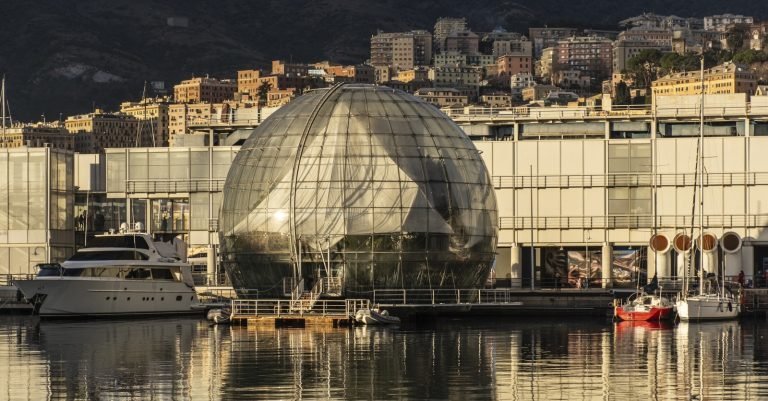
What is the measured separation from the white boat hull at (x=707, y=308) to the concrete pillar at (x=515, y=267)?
15702 millimetres

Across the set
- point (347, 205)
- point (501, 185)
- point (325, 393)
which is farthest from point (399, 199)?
point (325, 393)

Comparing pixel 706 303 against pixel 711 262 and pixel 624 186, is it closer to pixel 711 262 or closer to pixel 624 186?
pixel 711 262

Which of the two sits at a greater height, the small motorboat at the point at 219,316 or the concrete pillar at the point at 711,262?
the concrete pillar at the point at 711,262

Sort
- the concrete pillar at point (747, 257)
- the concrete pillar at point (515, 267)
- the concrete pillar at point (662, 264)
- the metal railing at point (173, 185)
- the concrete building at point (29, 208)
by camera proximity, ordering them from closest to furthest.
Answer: the concrete pillar at point (662, 264)
the concrete pillar at point (515, 267)
the concrete pillar at point (747, 257)
the concrete building at point (29, 208)
the metal railing at point (173, 185)

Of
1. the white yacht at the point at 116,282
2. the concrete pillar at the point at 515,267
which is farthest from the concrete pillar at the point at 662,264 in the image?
the white yacht at the point at 116,282

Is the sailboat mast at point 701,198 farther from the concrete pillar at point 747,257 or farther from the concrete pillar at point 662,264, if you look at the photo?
the concrete pillar at point 747,257

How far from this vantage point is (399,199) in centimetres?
7706

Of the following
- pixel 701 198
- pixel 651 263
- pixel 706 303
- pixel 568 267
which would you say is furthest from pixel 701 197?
pixel 568 267

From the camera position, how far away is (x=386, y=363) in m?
52.3

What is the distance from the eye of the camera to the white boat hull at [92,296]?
277ft

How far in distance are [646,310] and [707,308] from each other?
278 cm

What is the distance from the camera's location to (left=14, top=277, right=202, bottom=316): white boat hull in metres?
84.4

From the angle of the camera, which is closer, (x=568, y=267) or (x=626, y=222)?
(x=626, y=222)

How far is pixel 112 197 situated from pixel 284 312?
1414 inches
